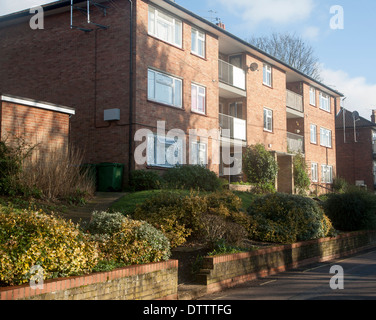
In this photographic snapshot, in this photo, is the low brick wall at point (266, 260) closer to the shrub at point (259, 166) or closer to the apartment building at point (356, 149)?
the shrub at point (259, 166)

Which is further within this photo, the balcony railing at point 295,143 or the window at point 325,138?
the window at point 325,138

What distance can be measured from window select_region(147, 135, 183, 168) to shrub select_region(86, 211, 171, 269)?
10830 millimetres

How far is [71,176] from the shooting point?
568 inches

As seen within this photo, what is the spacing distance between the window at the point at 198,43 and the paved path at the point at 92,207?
9308mm

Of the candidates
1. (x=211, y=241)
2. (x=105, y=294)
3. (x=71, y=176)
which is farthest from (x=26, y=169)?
(x=105, y=294)

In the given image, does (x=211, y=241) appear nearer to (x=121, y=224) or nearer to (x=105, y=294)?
(x=121, y=224)

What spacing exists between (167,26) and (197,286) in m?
15.0

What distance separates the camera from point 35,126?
15.8 metres

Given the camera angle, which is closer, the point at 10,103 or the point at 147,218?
the point at 147,218

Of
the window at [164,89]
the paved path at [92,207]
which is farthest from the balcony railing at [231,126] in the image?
the paved path at [92,207]

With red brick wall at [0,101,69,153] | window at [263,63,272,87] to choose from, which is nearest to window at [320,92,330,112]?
window at [263,63,272,87]

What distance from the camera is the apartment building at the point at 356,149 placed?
147 feet

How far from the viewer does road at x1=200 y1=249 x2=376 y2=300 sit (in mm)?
8305

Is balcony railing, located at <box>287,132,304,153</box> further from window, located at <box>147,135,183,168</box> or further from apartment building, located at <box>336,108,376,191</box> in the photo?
window, located at <box>147,135,183,168</box>
